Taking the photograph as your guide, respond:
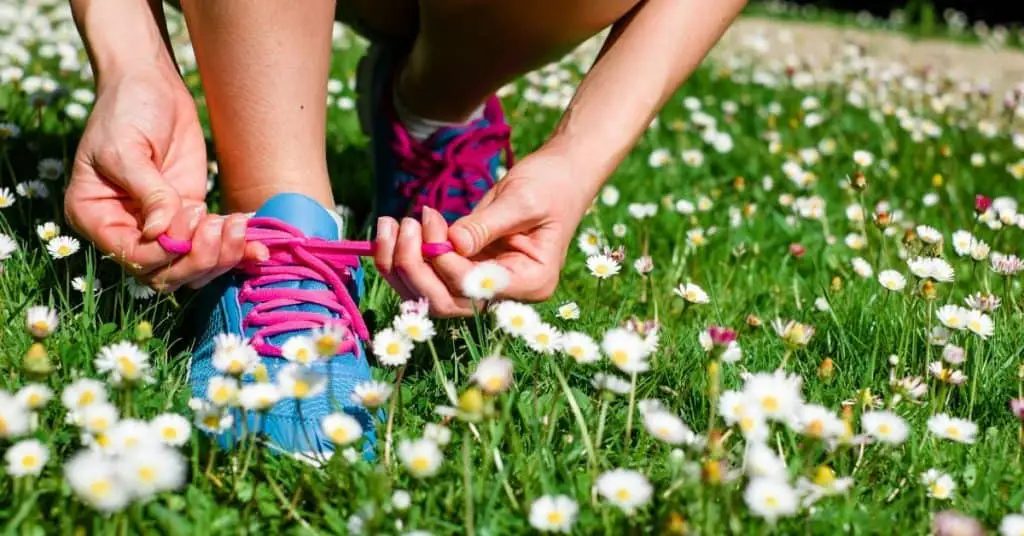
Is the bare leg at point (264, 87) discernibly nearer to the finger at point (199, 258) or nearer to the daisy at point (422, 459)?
the finger at point (199, 258)

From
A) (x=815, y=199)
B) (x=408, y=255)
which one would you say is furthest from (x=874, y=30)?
(x=408, y=255)

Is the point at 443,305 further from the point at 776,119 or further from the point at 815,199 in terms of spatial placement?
the point at 776,119

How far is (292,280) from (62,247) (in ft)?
1.22

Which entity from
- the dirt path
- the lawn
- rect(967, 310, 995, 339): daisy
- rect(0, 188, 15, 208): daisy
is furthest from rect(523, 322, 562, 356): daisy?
the dirt path

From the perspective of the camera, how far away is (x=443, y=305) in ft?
4.33

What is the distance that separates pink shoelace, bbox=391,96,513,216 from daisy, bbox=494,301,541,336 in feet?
2.19

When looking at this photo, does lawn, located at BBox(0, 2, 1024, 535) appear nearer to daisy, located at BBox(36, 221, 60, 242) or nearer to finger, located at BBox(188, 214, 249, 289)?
daisy, located at BBox(36, 221, 60, 242)

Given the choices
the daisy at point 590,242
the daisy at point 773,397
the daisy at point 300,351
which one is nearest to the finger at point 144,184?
the daisy at point 300,351

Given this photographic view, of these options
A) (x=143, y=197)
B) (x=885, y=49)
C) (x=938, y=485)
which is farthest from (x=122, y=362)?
(x=885, y=49)

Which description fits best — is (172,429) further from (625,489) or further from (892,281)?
(892,281)

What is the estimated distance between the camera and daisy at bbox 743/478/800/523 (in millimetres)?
980

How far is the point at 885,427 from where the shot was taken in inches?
46.1

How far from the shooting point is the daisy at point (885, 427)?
1.16m

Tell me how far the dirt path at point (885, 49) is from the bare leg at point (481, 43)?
2552 millimetres
